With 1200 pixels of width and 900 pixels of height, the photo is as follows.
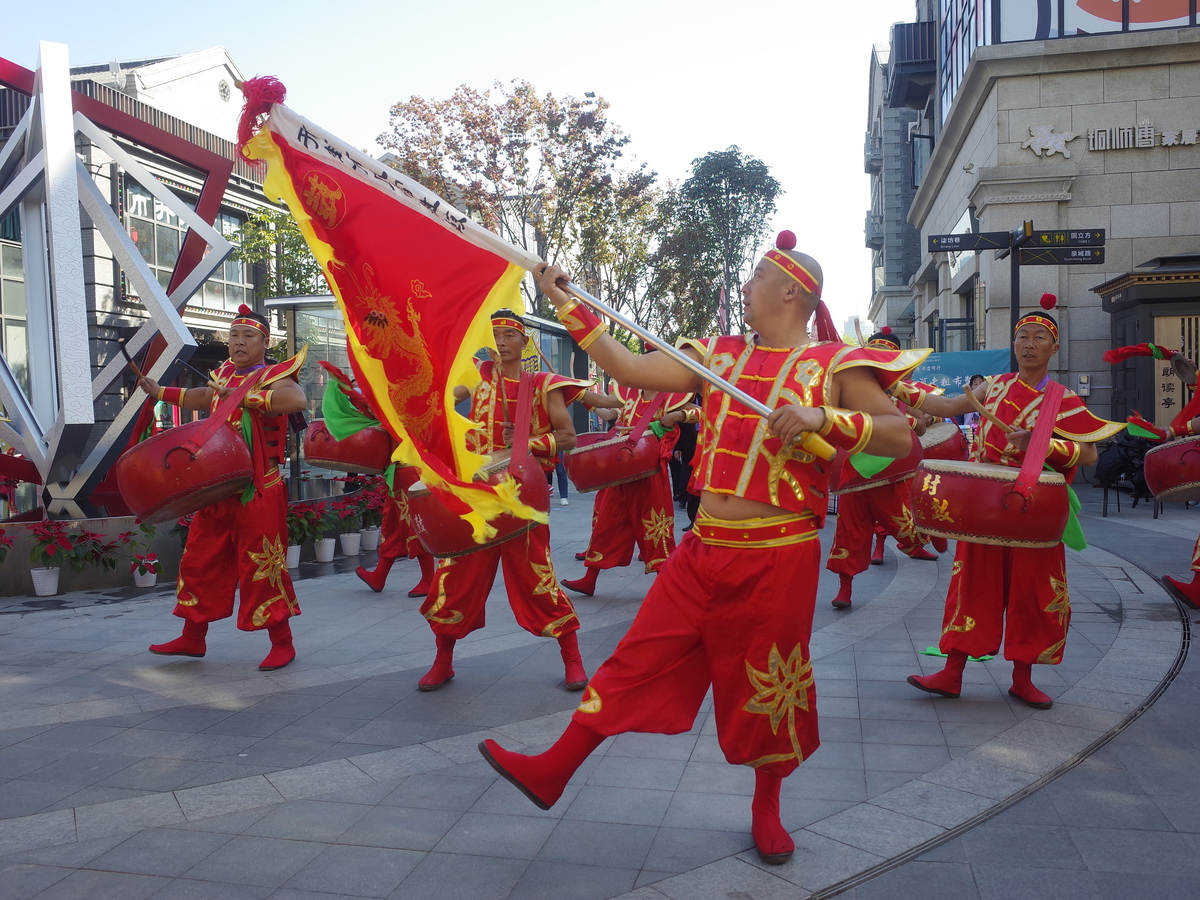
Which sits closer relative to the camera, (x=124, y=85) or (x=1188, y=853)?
(x=1188, y=853)

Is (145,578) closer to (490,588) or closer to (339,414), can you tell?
(339,414)

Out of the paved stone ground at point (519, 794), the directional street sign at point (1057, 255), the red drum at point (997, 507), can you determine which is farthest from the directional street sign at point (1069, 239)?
the red drum at point (997, 507)

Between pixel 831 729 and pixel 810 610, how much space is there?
1.50m

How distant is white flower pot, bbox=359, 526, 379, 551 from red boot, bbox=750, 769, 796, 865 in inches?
299

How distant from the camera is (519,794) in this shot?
12.4 ft

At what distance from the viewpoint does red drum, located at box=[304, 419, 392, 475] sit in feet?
24.7

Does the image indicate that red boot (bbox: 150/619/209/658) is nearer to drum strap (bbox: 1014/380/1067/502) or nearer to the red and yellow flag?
the red and yellow flag

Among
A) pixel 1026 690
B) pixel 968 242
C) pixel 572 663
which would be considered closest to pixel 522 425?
pixel 572 663

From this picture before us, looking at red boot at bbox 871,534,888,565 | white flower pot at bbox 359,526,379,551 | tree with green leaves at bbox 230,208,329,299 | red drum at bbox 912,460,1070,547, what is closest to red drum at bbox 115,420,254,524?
red drum at bbox 912,460,1070,547

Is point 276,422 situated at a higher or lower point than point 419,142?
lower

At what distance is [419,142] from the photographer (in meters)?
22.8

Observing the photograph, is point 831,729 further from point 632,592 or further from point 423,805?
point 632,592

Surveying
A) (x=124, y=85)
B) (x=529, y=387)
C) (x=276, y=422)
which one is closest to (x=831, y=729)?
(x=529, y=387)

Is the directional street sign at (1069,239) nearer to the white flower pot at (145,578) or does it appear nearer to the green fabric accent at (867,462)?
the white flower pot at (145,578)
